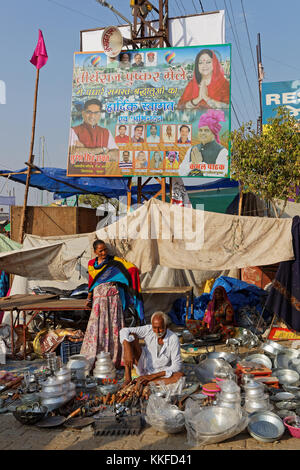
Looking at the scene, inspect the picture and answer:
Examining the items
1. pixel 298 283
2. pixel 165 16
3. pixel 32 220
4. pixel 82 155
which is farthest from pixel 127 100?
pixel 298 283

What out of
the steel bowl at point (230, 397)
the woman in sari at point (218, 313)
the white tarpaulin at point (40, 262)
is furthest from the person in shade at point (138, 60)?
the steel bowl at point (230, 397)

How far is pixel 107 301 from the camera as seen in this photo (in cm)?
501

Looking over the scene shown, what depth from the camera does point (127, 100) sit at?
354 inches

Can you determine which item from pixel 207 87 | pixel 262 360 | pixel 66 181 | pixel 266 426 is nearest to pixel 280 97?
pixel 207 87

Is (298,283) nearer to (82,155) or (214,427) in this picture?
(214,427)

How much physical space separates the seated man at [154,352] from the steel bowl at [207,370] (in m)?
0.47

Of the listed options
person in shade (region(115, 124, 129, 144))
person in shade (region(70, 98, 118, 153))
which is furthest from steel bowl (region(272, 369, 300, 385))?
person in shade (region(70, 98, 118, 153))

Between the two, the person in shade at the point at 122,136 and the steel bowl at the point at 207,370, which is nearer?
the steel bowl at the point at 207,370

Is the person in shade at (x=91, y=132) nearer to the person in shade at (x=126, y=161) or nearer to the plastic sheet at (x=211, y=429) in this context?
the person in shade at (x=126, y=161)

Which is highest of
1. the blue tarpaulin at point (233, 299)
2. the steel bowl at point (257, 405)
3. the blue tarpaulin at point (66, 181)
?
the blue tarpaulin at point (66, 181)

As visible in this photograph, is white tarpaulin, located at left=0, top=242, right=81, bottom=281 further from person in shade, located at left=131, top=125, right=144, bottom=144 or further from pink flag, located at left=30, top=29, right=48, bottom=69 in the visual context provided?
pink flag, located at left=30, top=29, right=48, bottom=69

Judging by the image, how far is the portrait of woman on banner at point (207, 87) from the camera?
28.1 feet

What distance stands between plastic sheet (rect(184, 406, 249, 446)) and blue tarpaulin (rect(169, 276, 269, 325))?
4.13 m

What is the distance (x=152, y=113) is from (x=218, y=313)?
14.9 feet
